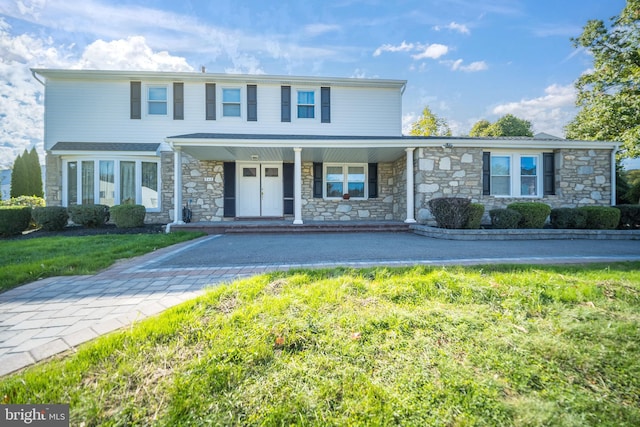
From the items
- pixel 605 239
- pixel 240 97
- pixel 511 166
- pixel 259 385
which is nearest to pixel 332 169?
pixel 240 97

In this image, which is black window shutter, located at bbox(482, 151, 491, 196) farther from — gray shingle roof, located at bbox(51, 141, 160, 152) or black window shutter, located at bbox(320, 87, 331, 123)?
gray shingle roof, located at bbox(51, 141, 160, 152)

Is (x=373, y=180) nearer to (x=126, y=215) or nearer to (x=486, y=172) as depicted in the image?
(x=486, y=172)

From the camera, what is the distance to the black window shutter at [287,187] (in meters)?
10.3

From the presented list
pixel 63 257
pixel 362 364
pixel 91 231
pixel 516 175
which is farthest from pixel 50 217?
pixel 516 175

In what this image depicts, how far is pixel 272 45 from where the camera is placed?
12.0 m

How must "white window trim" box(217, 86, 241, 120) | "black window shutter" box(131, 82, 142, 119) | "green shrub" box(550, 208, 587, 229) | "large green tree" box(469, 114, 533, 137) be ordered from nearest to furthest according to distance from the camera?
"green shrub" box(550, 208, 587, 229)
"black window shutter" box(131, 82, 142, 119)
"white window trim" box(217, 86, 241, 120)
"large green tree" box(469, 114, 533, 137)

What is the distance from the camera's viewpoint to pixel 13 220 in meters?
7.54

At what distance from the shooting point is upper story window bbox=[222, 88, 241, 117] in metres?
10.2

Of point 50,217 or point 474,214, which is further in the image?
point 50,217

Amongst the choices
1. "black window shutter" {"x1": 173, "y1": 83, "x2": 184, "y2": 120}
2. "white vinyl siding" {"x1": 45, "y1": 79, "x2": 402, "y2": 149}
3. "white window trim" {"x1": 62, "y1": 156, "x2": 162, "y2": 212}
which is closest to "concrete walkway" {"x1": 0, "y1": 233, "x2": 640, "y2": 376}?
"white window trim" {"x1": 62, "y1": 156, "x2": 162, "y2": 212}

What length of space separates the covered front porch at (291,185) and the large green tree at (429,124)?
12530mm

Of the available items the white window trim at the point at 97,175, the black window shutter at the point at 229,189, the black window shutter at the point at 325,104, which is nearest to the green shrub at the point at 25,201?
the white window trim at the point at 97,175

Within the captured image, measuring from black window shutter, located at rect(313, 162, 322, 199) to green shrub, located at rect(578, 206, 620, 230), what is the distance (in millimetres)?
8530

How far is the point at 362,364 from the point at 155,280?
284 centimetres
